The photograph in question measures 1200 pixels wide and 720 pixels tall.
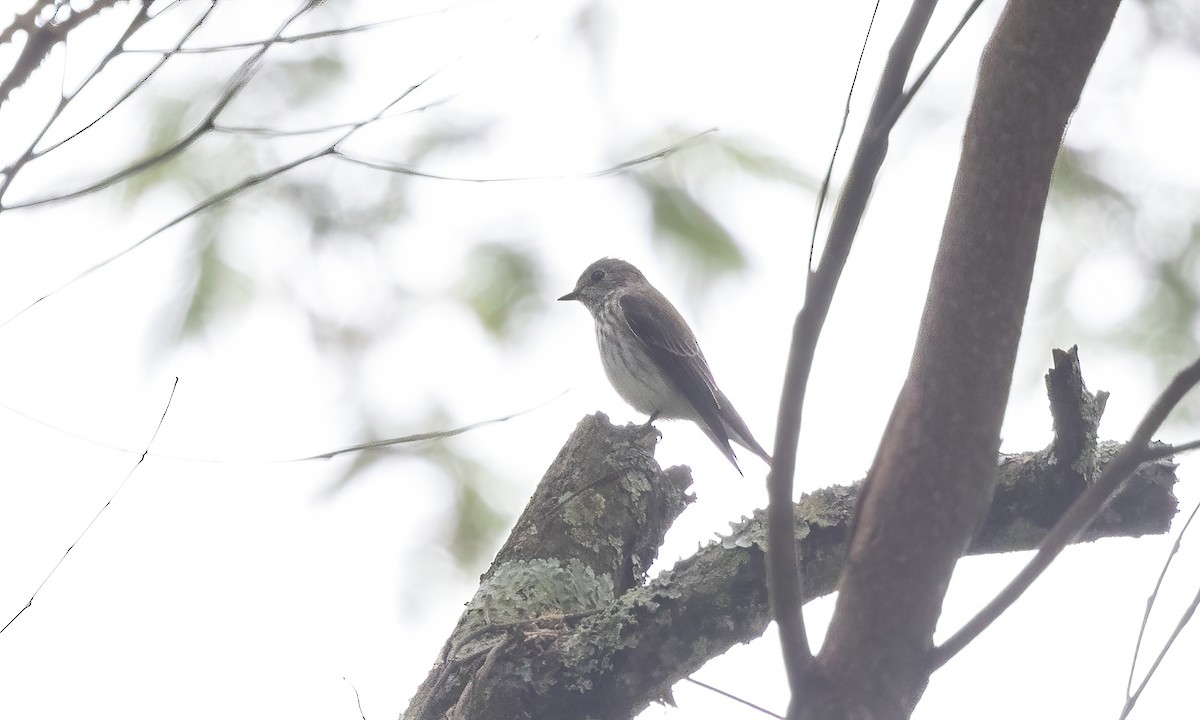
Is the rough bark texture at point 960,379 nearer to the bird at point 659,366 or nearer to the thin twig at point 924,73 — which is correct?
the thin twig at point 924,73

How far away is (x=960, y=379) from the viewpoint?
5.58 feet

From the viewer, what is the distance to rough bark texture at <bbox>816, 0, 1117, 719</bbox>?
1624mm

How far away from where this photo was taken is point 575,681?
2975 mm

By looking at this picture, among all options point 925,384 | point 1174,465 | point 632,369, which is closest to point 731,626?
point 1174,465

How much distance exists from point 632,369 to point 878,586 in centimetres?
488

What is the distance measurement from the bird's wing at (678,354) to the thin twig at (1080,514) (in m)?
4.35

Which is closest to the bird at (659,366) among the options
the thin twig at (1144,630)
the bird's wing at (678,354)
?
the bird's wing at (678,354)

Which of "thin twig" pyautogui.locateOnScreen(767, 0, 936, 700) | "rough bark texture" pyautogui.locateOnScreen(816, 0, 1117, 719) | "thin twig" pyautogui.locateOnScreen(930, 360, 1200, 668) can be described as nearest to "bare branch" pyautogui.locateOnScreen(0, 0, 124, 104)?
"thin twig" pyautogui.locateOnScreen(767, 0, 936, 700)

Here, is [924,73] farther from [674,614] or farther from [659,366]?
[659,366]

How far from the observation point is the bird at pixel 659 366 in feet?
20.6

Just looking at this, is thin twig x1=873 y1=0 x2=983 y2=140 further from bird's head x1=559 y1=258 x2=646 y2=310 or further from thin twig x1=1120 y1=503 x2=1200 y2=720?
bird's head x1=559 y1=258 x2=646 y2=310

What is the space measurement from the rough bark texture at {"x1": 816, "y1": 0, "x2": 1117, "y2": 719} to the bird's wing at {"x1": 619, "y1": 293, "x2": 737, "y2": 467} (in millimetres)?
4227

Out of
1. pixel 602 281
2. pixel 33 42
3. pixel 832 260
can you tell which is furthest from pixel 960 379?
pixel 602 281

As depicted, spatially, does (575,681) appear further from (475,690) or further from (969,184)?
(969,184)
